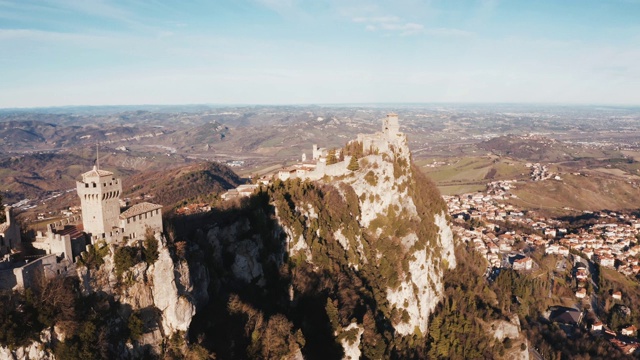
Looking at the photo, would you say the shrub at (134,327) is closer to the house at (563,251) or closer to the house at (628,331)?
the house at (628,331)

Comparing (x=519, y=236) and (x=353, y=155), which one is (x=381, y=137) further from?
(x=519, y=236)

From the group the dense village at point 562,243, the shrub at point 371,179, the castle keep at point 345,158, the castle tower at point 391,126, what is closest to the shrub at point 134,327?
the castle keep at point 345,158

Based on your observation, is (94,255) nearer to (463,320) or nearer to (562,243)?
(463,320)

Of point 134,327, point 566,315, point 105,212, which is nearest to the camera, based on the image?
point 134,327

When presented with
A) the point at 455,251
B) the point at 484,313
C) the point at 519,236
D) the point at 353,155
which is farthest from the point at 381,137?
the point at 519,236

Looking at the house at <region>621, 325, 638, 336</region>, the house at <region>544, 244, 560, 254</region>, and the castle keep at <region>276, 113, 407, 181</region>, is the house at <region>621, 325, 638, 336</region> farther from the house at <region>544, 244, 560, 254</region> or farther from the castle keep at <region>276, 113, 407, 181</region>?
the castle keep at <region>276, 113, 407, 181</region>

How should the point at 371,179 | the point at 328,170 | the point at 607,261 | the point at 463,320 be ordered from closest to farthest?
the point at 463,320 → the point at 328,170 → the point at 371,179 → the point at 607,261

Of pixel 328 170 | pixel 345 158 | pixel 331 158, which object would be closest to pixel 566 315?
pixel 345 158

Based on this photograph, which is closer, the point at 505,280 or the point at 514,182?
the point at 505,280
